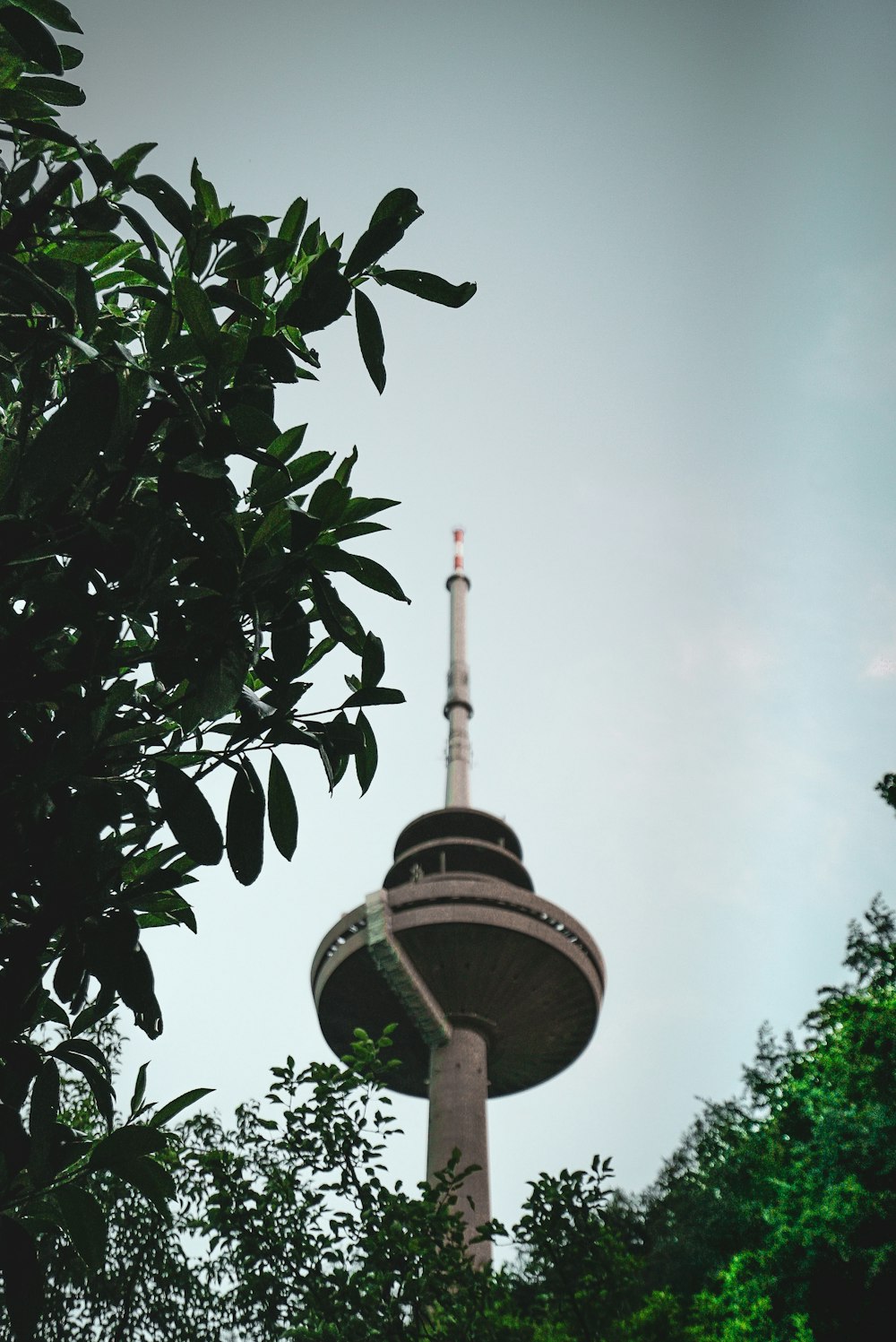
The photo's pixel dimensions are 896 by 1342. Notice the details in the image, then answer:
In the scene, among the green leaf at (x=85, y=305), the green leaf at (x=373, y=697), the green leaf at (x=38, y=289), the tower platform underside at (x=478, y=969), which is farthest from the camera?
the tower platform underside at (x=478, y=969)

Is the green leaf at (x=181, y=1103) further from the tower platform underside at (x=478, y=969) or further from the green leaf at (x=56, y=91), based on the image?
the tower platform underside at (x=478, y=969)

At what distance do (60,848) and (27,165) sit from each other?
1572 millimetres

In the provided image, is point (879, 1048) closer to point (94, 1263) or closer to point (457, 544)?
point (94, 1263)

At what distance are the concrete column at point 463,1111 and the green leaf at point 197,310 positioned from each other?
25510 millimetres

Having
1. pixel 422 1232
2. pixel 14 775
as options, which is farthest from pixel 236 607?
pixel 422 1232

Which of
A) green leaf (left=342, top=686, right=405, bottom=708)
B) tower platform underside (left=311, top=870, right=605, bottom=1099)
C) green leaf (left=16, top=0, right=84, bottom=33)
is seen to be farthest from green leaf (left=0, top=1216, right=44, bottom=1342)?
tower platform underside (left=311, top=870, right=605, bottom=1099)

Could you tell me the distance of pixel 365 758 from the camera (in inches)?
90.2

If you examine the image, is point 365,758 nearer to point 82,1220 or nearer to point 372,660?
point 372,660

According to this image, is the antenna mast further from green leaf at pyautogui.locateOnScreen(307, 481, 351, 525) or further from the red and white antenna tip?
green leaf at pyautogui.locateOnScreen(307, 481, 351, 525)

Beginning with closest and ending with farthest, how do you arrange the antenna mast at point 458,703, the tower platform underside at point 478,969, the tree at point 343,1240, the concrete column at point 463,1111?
the tree at point 343,1240 → the concrete column at point 463,1111 → the tower platform underside at point 478,969 → the antenna mast at point 458,703

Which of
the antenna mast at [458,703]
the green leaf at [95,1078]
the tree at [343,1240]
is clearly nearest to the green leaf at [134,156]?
the green leaf at [95,1078]

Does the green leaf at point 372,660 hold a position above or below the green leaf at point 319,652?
below

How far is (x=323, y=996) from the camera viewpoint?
30.9 metres

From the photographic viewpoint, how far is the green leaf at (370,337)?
7.13ft
